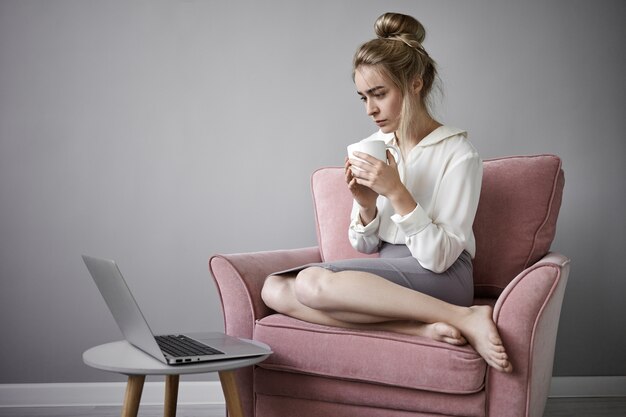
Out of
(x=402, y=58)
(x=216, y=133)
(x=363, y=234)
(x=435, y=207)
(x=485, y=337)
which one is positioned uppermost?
(x=402, y=58)

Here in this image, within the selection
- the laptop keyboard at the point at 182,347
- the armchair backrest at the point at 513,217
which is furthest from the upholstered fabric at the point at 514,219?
the laptop keyboard at the point at 182,347

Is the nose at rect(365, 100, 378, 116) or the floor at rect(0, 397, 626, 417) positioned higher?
the nose at rect(365, 100, 378, 116)

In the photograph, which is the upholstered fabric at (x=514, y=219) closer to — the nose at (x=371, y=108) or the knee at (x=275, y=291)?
the nose at (x=371, y=108)

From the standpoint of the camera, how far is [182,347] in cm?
Answer: 156

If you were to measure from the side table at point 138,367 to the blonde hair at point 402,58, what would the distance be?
91cm

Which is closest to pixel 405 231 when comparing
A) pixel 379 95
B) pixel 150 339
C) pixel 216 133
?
pixel 379 95

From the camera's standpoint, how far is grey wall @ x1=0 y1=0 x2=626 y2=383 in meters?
2.64

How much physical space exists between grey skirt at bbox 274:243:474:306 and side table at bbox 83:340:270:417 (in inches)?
16.5

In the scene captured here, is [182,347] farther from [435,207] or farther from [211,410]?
[211,410]

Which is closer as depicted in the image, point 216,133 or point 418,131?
point 418,131

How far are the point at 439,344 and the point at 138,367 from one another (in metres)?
0.71

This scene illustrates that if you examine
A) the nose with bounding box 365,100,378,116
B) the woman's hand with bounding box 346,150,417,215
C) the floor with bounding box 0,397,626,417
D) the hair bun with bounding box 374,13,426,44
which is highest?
the hair bun with bounding box 374,13,426,44

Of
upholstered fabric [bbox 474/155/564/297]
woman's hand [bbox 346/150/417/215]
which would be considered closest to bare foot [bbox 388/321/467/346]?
woman's hand [bbox 346/150/417/215]

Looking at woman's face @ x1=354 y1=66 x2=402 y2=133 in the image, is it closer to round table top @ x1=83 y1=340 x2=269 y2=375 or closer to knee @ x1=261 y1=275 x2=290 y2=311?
knee @ x1=261 y1=275 x2=290 y2=311
